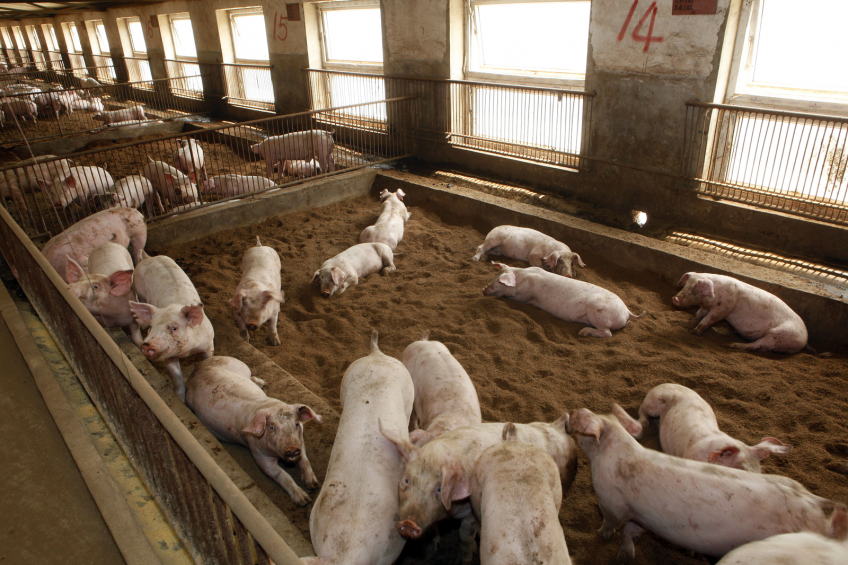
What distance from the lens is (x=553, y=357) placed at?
4.09 meters

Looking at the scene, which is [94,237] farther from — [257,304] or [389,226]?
[389,226]

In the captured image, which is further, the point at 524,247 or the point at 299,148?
the point at 299,148

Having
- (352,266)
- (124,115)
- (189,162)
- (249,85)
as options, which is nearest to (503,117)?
(352,266)

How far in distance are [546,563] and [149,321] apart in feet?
9.26

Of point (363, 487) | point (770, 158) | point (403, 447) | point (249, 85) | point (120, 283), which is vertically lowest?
point (363, 487)

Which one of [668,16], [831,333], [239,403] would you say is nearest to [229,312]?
[239,403]

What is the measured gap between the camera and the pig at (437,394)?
2.77m

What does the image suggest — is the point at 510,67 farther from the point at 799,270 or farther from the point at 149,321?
the point at 149,321

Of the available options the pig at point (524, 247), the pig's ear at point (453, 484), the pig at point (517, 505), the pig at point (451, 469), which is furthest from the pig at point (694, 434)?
the pig at point (524, 247)

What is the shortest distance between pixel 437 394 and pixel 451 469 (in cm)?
89

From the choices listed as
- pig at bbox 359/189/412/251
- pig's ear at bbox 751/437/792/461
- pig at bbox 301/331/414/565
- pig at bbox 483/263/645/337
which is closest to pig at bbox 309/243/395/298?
pig at bbox 359/189/412/251

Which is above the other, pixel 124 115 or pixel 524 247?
pixel 124 115

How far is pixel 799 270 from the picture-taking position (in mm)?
4844

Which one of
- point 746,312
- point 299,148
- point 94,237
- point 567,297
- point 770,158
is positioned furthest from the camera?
point 299,148
